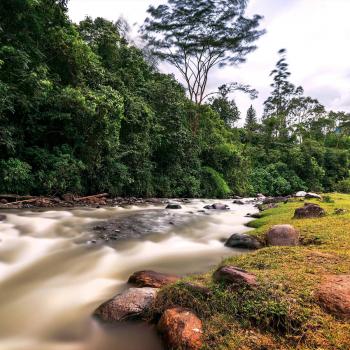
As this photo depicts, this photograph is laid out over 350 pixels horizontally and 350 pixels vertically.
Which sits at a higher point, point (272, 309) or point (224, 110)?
point (224, 110)

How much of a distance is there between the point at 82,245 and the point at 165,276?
8.60ft

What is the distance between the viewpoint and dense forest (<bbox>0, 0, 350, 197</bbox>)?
37.7ft

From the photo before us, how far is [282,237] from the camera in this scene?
564cm

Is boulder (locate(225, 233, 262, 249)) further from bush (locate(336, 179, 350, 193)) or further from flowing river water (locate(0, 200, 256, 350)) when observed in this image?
bush (locate(336, 179, 350, 193))

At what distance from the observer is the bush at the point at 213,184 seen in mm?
22719

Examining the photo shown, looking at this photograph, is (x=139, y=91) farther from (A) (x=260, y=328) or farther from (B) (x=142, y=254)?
(A) (x=260, y=328)

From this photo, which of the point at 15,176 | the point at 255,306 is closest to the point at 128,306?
the point at 255,306

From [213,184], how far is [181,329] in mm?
20647

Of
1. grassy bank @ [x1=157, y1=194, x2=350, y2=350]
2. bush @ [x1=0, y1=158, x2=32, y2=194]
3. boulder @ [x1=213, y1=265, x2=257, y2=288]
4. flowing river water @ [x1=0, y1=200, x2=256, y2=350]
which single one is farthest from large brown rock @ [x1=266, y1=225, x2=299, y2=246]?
bush @ [x1=0, y1=158, x2=32, y2=194]

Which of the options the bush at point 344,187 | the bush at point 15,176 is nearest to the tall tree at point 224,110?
the bush at point 344,187

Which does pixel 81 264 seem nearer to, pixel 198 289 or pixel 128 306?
pixel 128 306

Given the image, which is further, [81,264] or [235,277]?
[81,264]

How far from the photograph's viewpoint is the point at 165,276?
4.19m

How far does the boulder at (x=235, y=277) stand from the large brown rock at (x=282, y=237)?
2.52m
